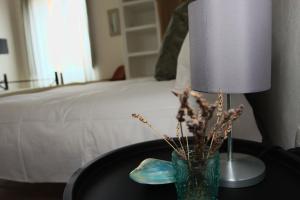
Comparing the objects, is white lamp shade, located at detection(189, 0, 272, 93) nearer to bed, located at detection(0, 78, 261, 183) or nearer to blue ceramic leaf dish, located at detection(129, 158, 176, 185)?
blue ceramic leaf dish, located at detection(129, 158, 176, 185)

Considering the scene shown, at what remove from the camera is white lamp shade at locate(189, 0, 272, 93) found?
0.55 metres

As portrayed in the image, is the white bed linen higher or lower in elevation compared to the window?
lower

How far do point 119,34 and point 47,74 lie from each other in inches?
57.0

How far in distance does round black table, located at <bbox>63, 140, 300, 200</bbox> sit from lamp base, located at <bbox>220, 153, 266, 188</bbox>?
0.01 metres

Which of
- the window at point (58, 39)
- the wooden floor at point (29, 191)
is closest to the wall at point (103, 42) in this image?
the window at point (58, 39)

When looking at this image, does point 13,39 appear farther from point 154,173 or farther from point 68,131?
point 154,173

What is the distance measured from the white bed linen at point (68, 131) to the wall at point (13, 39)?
3555 mm

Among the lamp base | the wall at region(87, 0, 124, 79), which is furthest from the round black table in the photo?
the wall at region(87, 0, 124, 79)

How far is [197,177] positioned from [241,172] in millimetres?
178

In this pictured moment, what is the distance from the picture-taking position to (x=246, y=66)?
0.55 m

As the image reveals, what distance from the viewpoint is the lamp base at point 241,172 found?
1.95ft

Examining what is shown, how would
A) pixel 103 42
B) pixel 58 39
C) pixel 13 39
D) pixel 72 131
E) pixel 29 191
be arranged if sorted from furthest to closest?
pixel 13 39
pixel 58 39
pixel 103 42
pixel 29 191
pixel 72 131

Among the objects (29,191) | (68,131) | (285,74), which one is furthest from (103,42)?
(285,74)

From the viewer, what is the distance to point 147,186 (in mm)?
634
